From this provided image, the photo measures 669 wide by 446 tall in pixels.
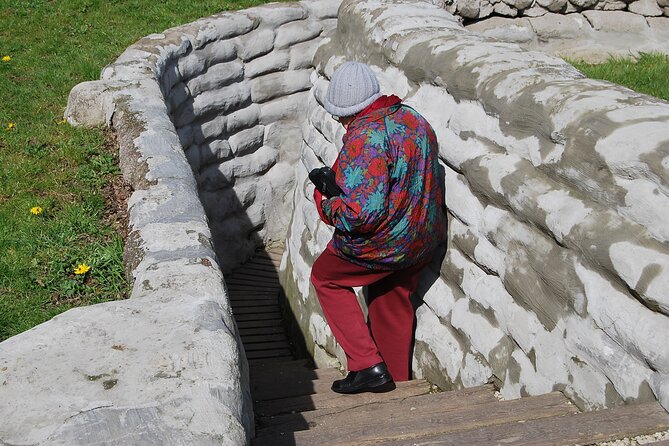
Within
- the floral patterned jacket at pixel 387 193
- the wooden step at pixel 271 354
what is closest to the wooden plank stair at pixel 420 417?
the floral patterned jacket at pixel 387 193

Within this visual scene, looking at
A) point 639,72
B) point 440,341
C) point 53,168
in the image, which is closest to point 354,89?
point 440,341

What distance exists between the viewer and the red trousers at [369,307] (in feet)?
12.9

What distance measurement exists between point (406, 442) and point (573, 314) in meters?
0.75

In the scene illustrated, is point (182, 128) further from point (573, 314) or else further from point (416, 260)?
point (573, 314)

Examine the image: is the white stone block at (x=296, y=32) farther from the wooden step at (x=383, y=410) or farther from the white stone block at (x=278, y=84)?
the wooden step at (x=383, y=410)

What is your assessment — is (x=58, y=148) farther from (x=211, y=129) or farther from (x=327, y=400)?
(x=327, y=400)

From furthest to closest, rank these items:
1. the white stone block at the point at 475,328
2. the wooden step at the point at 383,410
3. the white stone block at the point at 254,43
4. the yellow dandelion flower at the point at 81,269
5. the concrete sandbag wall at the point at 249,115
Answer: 1. the white stone block at the point at 254,43
2. the concrete sandbag wall at the point at 249,115
3. the yellow dandelion flower at the point at 81,269
4. the white stone block at the point at 475,328
5. the wooden step at the point at 383,410

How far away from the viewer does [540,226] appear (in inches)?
124

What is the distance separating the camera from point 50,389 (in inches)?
80.9

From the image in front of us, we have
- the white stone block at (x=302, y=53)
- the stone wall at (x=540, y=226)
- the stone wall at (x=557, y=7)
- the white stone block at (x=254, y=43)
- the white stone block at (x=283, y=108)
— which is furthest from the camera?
the stone wall at (x=557, y=7)

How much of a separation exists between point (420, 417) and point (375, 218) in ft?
2.68

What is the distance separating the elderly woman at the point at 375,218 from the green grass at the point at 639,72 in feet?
9.30

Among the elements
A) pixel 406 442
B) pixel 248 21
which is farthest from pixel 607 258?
pixel 248 21

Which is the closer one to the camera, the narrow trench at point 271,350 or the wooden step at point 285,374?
the narrow trench at point 271,350
